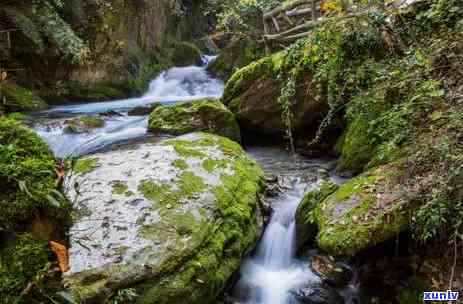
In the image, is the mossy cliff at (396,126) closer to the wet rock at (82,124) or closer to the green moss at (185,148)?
the green moss at (185,148)

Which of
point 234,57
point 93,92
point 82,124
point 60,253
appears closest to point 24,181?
point 60,253

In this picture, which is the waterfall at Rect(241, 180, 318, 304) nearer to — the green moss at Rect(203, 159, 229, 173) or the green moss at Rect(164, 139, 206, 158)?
the green moss at Rect(203, 159, 229, 173)

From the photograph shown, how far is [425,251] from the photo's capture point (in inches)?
125

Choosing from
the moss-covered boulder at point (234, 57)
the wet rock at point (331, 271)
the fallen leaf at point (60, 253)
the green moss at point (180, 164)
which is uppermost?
the moss-covered boulder at point (234, 57)

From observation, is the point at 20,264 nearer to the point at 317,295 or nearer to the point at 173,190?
the point at 173,190

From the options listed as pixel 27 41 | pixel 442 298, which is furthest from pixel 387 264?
pixel 27 41

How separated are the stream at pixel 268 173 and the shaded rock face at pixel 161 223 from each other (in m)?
0.33

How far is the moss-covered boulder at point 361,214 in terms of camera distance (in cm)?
312

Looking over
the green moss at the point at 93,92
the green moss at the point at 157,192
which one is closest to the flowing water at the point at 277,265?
the green moss at the point at 157,192

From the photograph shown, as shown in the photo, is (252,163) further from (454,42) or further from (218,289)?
(454,42)

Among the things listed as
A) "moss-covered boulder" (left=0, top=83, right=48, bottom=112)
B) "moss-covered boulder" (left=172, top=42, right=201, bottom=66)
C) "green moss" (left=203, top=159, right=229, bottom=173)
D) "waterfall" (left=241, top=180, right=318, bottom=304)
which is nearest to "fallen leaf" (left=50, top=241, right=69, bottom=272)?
"waterfall" (left=241, top=180, right=318, bottom=304)

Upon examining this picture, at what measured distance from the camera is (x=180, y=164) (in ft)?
13.3

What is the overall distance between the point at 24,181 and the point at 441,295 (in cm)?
294

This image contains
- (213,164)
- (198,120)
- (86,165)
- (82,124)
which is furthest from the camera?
(82,124)
